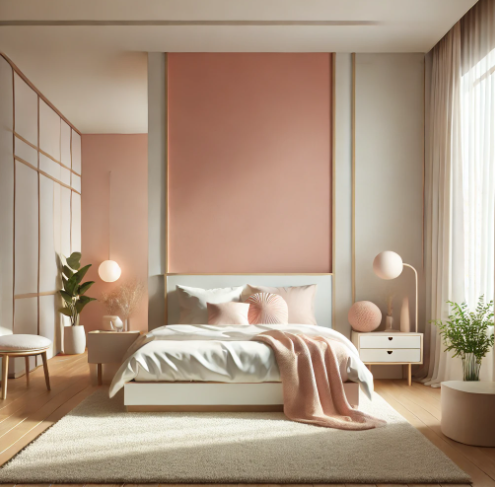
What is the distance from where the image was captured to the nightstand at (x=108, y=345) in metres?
4.80

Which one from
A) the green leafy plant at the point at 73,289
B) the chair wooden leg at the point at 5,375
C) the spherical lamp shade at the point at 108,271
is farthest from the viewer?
the spherical lamp shade at the point at 108,271

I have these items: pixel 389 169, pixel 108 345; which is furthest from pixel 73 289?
pixel 389 169

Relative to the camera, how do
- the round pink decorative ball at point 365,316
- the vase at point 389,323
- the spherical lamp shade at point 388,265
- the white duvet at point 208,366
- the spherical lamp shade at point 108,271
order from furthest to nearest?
the spherical lamp shade at point 108,271
the vase at point 389,323
the round pink decorative ball at point 365,316
the spherical lamp shade at point 388,265
the white duvet at point 208,366

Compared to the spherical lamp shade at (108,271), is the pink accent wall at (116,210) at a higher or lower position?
higher

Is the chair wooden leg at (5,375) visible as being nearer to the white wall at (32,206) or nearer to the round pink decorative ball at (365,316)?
the white wall at (32,206)

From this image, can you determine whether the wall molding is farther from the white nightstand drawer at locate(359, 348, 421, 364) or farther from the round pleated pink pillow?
the white nightstand drawer at locate(359, 348, 421, 364)

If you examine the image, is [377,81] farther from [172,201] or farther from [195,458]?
[195,458]

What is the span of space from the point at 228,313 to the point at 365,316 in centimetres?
124

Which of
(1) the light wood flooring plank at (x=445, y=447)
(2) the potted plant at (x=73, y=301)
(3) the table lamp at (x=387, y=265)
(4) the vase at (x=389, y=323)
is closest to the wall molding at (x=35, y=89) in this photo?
(2) the potted plant at (x=73, y=301)

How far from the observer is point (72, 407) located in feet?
13.4

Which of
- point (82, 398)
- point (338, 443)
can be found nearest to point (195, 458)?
point (338, 443)

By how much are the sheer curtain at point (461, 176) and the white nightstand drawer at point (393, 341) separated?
26cm

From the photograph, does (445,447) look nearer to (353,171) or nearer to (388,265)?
(388,265)

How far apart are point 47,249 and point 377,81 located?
4242 mm
